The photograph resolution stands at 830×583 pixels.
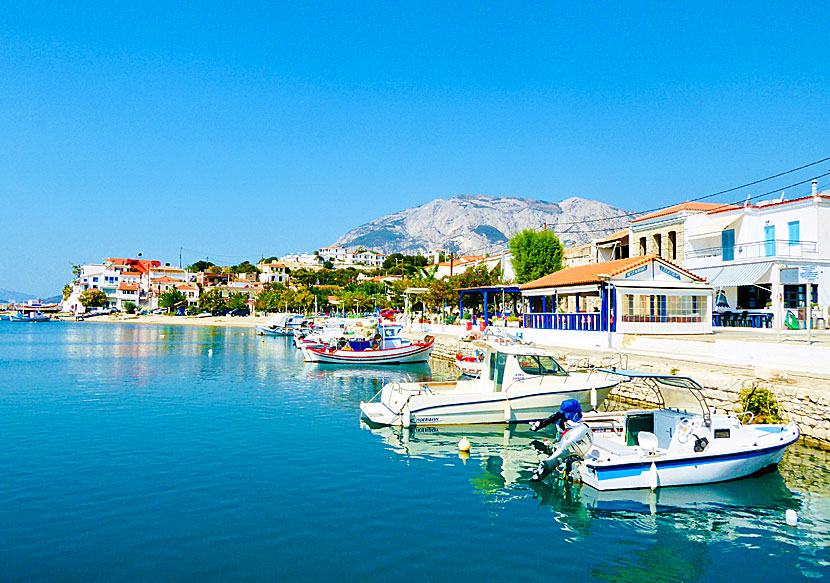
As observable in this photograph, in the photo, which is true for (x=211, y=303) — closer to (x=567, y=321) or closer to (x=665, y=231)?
(x=665, y=231)

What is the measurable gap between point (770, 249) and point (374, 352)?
25.3 m

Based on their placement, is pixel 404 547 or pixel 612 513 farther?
pixel 612 513

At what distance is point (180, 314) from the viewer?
133 m

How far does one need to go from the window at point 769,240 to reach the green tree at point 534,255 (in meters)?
22.2

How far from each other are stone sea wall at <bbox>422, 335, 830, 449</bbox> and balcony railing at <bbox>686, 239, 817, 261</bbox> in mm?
16721

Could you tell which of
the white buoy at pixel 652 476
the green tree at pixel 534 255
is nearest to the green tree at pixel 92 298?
the green tree at pixel 534 255

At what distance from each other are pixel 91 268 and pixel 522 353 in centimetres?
17528

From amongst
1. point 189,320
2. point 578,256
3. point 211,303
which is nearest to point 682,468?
point 578,256

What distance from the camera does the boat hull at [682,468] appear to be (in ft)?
41.4

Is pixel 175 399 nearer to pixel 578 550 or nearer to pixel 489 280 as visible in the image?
pixel 578 550

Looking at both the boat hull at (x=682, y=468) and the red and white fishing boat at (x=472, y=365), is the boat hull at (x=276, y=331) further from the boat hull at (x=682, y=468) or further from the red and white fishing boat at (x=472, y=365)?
the boat hull at (x=682, y=468)

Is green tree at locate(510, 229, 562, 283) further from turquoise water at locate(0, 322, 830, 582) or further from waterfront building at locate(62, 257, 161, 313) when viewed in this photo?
waterfront building at locate(62, 257, 161, 313)

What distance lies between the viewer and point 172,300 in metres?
135

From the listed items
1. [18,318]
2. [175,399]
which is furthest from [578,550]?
[18,318]
